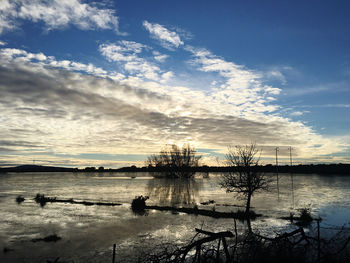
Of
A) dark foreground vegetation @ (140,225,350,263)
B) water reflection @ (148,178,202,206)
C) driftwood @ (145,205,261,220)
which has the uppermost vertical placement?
dark foreground vegetation @ (140,225,350,263)

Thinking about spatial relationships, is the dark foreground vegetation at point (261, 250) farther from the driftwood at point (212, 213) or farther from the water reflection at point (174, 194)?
the water reflection at point (174, 194)

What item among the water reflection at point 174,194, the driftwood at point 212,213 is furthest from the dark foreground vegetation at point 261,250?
the water reflection at point 174,194

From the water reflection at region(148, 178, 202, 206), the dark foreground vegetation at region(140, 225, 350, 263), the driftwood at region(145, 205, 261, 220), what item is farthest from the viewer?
the water reflection at region(148, 178, 202, 206)

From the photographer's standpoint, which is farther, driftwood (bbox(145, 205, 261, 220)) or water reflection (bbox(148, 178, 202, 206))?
water reflection (bbox(148, 178, 202, 206))

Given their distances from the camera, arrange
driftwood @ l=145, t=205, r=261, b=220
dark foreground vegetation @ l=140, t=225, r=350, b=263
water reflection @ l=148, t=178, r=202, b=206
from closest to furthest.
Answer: dark foreground vegetation @ l=140, t=225, r=350, b=263
driftwood @ l=145, t=205, r=261, b=220
water reflection @ l=148, t=178, r=202, b=206

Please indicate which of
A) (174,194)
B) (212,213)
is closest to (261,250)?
(212,213)

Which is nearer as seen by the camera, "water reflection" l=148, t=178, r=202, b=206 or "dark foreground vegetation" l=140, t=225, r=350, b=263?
"dark foreground vegetation" l=140, t=225, r=350, b=263

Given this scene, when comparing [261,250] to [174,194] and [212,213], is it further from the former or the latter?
[174,194]

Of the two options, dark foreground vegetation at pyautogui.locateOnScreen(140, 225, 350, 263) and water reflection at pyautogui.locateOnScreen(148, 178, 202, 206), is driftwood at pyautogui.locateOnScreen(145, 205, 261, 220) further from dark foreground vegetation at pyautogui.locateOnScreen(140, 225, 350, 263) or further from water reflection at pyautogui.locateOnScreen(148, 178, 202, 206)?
dark foreground vegetation at pyautogui.locateOnScreen(140, 225, 350, 263)

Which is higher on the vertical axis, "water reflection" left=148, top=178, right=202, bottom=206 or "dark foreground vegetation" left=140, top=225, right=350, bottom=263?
"dark foreground vegetation" left=140, top=225, right=350, bottom=263

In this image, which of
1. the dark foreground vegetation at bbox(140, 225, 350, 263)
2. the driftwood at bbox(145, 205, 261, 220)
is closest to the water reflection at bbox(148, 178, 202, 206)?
the driftwood at bbox(145, 205, 261, 220)

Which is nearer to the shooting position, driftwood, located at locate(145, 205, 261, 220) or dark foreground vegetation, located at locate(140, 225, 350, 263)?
dark foreground vegetation, located at locate(140, 225, 350, 263)

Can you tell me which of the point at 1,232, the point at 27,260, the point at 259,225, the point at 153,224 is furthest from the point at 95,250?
the point at 259,225

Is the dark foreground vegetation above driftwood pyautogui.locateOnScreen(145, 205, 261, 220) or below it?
above
